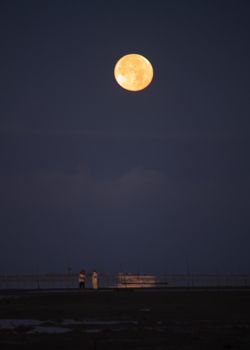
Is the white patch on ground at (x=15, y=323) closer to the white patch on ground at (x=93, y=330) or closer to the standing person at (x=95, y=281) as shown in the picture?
the white patch on ground at (x=93, y=330)

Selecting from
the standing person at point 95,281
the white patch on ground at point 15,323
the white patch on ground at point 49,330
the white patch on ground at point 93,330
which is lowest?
the white patch on ground at point 93,330

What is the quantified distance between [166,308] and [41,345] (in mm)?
12374

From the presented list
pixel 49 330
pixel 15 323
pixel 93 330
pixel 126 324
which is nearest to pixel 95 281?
pixel 15 323

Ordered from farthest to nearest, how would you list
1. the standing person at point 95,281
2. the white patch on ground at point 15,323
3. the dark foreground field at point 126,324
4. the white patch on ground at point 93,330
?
the standing person at point 95,281, the white patch on ground at point 15,323, the white patch on ground at point 93,330, the dark foreground field at point 126,324

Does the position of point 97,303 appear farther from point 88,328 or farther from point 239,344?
point 239,344

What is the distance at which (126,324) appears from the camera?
20531 mm

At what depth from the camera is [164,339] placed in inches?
666

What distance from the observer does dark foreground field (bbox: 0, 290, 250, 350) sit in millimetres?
16188

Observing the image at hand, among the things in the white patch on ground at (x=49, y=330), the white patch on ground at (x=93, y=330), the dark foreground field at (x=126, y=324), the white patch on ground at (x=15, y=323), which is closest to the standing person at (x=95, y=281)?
the dark foreground field at (x=126, y=324)

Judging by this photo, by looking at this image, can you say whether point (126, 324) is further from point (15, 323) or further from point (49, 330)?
point (15, 323)

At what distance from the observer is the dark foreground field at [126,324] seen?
16.2 m

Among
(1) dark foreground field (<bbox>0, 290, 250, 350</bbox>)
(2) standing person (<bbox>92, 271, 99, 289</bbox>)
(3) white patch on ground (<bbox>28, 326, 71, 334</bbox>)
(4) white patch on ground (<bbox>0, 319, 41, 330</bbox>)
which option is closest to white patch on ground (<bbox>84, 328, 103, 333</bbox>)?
(1) dark foreground field (<bbox>0, 290, 250, 350</bbox>)

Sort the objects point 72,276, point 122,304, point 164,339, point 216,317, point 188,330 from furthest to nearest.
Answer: point 72,276
point 122,304
point 216,317
point 188,330
point 164,339

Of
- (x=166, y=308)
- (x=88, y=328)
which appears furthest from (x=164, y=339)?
(x=166, y=308)
